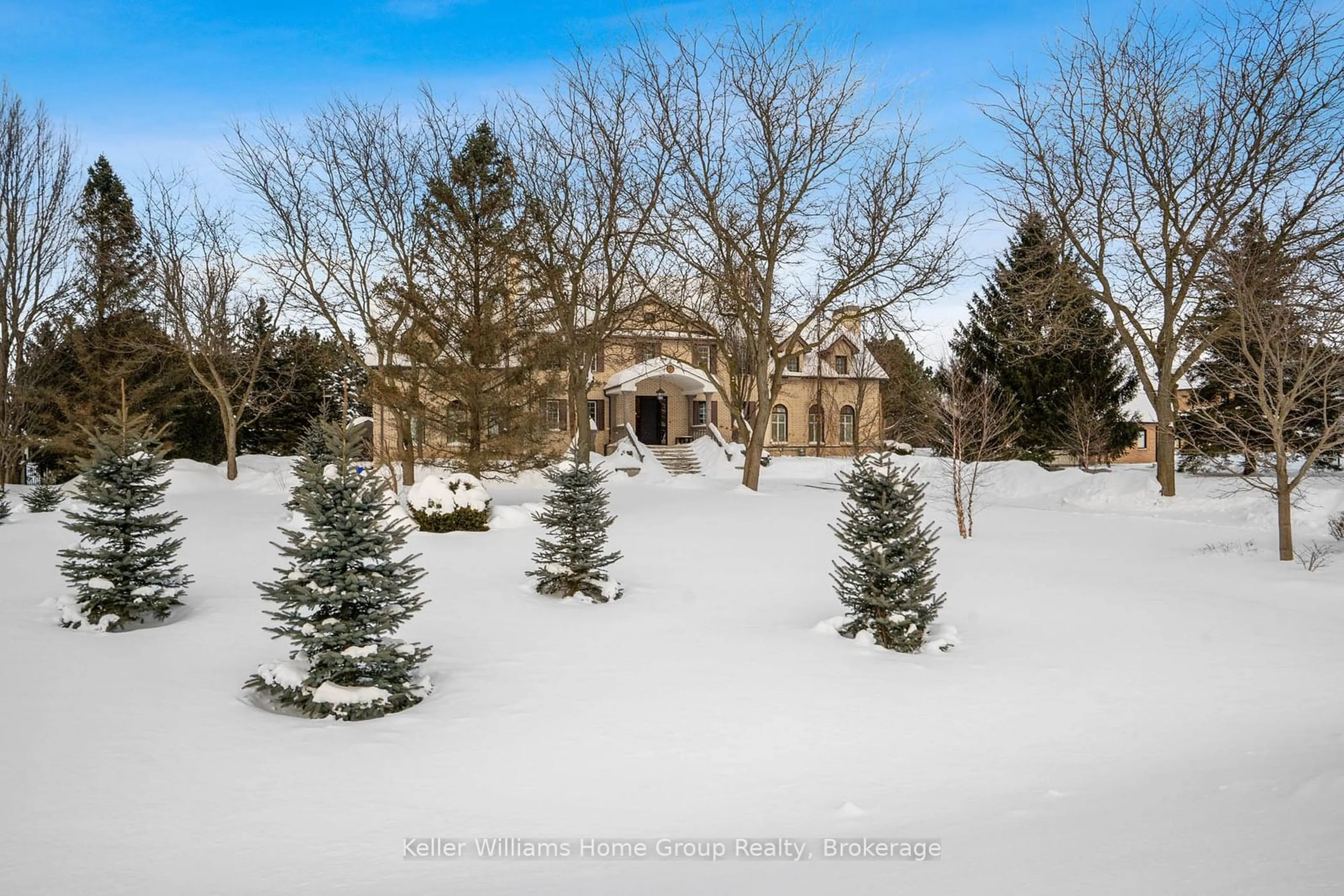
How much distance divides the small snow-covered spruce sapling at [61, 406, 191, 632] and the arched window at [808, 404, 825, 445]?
35.0 metres

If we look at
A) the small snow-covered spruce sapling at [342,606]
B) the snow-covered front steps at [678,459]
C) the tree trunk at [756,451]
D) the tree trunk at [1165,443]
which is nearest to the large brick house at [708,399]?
the snow-covered front steps at [678,459]

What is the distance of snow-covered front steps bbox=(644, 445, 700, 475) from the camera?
3406 cm

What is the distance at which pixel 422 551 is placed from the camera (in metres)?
14.9

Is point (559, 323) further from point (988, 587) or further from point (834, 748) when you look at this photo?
point (834, 748)

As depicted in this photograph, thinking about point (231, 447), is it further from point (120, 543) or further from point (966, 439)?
point (966, 439)

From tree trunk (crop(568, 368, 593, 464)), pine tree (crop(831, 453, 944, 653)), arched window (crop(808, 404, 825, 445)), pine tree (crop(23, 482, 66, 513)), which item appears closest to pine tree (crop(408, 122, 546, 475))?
tree trunk (crop(568, 368, 593, 464))

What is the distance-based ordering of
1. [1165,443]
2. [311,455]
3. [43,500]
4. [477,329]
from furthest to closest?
[1165,443] → [477,329] → [43,500] → [311,455]

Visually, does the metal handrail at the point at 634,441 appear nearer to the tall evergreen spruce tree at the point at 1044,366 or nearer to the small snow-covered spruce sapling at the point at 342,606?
the tall evergreen spruce tree at the point at 1044,366

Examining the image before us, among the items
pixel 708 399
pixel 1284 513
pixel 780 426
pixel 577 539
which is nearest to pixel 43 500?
pixel 577 539

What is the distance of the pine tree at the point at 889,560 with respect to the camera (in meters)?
9.79

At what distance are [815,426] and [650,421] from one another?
28.9 ft

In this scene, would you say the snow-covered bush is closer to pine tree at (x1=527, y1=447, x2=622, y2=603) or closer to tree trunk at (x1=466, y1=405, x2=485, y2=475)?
tree trunk at (x1=466, y1=405, x2=485, y2=475)

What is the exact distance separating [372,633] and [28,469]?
133ft

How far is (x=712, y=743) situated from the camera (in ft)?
23.0
